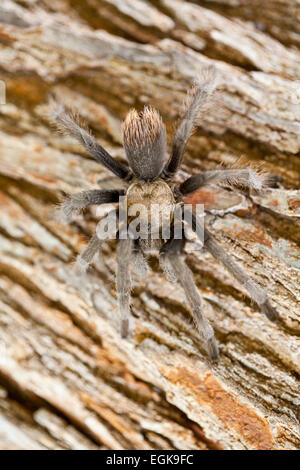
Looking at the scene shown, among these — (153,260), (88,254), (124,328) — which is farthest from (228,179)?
(124,328)

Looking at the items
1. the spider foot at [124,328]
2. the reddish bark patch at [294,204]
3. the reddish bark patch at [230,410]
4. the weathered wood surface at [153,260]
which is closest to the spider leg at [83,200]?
the weathered wood surface at [153,260]

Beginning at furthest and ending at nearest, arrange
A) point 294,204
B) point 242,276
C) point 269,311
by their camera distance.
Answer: point 294,204
point 269,311
point 242,276

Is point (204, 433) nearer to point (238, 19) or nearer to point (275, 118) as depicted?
point (275, 118)

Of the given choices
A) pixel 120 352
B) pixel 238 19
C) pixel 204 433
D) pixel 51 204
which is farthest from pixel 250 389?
pixel 238 19

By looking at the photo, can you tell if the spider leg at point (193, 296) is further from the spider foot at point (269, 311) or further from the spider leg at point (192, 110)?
the spider leg at point (192, 110)

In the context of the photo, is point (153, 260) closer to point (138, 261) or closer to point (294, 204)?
point (138, 261)
